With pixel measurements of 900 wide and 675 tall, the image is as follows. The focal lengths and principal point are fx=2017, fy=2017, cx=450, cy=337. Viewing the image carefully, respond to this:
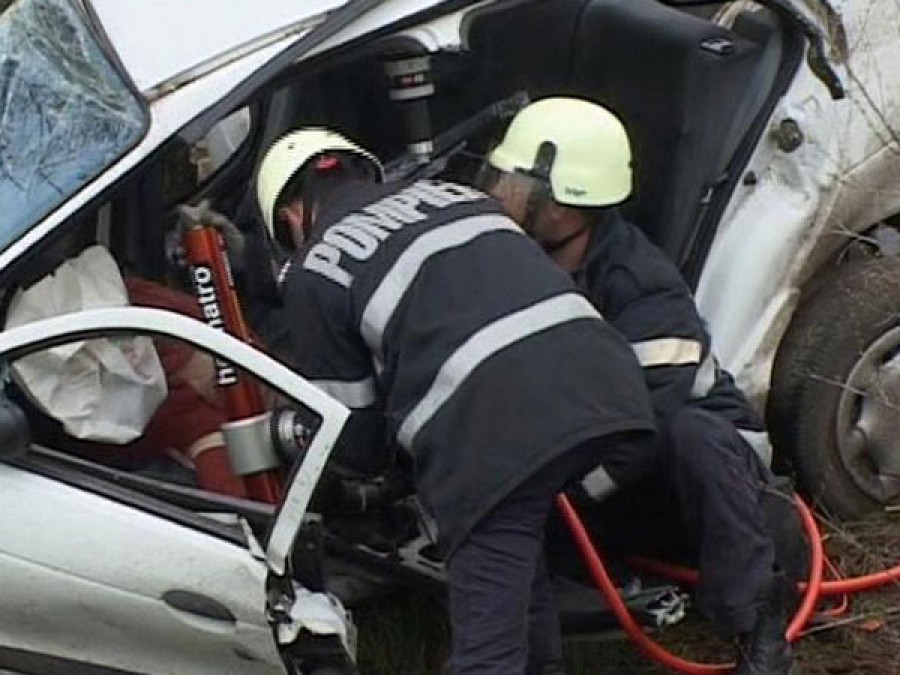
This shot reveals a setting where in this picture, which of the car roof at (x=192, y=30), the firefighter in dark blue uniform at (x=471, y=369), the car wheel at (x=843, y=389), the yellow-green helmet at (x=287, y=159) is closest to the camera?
the firefighter in dark blue uniform at (x=471, y=369)

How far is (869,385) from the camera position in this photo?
4891 millimetres

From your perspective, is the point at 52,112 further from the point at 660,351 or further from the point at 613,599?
the point at 613,599

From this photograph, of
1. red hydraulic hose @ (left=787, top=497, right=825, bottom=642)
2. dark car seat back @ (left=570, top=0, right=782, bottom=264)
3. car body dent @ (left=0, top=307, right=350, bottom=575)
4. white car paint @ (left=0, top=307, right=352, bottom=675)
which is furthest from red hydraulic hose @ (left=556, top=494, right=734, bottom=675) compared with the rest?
dark car seat back @ (left=570, top=0, right=782, bottom=264)

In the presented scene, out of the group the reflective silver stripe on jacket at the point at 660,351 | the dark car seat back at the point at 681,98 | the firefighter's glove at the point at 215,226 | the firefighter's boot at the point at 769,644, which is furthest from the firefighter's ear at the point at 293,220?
the firefighter's boot at the point at 769,644

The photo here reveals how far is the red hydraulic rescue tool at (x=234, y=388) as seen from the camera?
12.9 ft

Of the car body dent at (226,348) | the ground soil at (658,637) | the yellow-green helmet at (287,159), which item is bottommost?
the ground soil at (658,637)

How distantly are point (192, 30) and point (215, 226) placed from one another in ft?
1.94

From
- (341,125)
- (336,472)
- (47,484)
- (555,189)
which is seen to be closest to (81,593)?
(47,484)

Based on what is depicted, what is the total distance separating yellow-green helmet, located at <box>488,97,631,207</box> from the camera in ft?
14.0

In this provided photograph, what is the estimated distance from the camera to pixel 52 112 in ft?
13.5

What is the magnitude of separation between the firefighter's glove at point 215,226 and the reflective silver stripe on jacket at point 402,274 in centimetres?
82

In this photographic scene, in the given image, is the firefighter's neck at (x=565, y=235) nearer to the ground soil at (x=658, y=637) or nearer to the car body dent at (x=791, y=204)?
the car body dent at (x=791, y=204)

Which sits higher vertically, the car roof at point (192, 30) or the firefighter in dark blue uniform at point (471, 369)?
the car roof at point (192, 30)

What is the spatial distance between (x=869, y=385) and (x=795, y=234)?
43 cm
